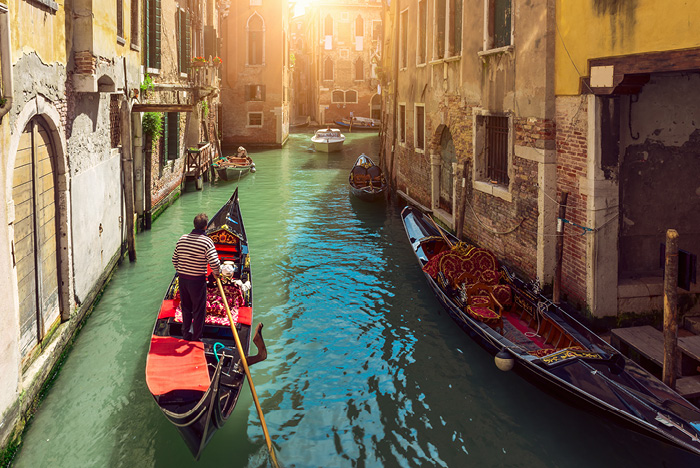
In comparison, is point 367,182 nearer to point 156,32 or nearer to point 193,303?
point 156,32

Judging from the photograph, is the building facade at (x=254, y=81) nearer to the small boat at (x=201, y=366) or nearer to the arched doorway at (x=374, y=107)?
the arched doorway at (x=374, y=107)

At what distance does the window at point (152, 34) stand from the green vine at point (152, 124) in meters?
0.97

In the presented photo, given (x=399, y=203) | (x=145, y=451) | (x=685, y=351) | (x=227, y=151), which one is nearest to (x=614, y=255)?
(x=685, y=351)

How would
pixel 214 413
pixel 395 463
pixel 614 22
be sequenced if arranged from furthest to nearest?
1. pixel 614 22
2. pixel 395 463
3. pixel 214 413

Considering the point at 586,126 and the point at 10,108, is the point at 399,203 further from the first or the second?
the point at 10,108

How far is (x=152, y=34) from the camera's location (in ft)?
40.5

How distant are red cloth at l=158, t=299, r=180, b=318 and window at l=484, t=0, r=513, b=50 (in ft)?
17.7

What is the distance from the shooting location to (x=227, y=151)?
28078mm

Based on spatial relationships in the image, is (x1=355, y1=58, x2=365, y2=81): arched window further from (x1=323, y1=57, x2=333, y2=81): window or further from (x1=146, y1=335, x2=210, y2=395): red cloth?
(x1=146, y1=335, x2=210, y2=395): red cloth

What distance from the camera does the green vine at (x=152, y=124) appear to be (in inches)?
468

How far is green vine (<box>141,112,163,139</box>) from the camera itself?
468 inches

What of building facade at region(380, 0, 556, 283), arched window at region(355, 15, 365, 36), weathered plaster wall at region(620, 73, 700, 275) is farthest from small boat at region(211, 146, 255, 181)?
arched window at region(355, 15, 365, 36)

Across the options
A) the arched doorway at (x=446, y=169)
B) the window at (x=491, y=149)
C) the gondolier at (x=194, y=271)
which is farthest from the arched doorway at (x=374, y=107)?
the gondolier at (x=194, y=271)

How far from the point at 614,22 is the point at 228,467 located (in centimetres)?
505
